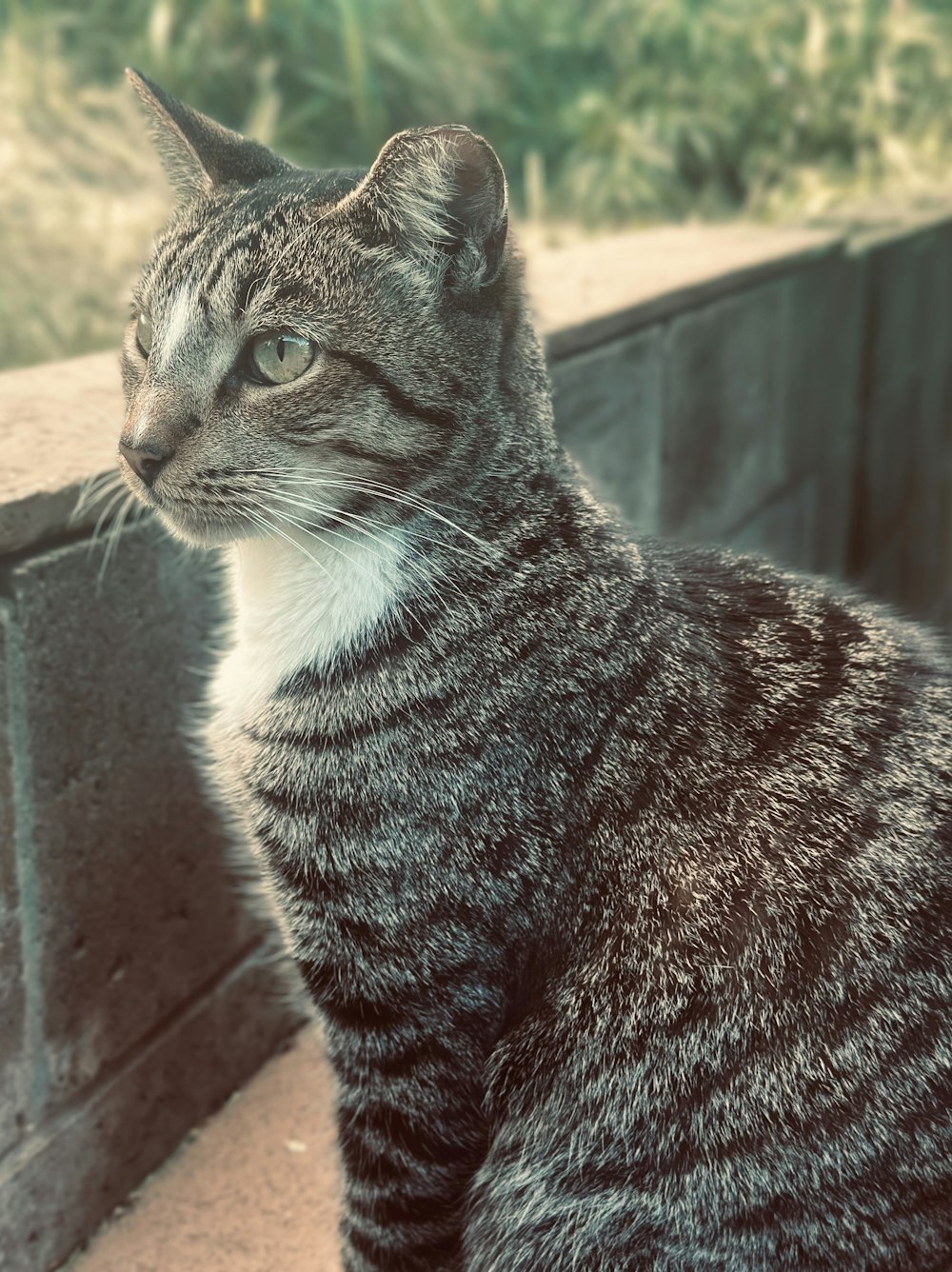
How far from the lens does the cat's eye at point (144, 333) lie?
70.7 inches

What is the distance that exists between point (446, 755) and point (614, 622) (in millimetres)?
294

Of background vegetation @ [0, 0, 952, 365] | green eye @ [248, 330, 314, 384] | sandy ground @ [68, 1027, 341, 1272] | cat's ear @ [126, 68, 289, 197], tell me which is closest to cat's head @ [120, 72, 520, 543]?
green eye @ [248, 330, 314, 384]

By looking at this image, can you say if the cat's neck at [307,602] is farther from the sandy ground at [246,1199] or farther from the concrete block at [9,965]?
the sandy ground at [246,1199]

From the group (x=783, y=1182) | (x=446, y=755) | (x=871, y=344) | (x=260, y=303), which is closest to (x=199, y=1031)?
(x=446, y=755)

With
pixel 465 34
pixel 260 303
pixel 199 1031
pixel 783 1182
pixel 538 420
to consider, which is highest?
pixel 465 34

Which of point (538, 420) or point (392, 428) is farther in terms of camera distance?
point (538, 420)

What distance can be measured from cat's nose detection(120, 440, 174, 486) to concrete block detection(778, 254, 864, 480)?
331cm

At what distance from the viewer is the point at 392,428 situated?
1681mm

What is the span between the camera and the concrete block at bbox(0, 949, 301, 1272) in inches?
82.0

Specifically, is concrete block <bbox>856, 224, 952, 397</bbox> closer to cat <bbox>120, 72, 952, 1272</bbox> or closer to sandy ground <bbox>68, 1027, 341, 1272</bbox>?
cat <bbox>120, 72, 952, 1272</bbox>

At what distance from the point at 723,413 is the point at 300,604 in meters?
2.69

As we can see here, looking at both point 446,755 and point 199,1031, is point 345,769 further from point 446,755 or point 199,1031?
point 199,1031

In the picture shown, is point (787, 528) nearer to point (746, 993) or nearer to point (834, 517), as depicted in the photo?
Answer: point (834, 517)

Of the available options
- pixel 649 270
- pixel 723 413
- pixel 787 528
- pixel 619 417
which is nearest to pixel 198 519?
pixel 619 417
